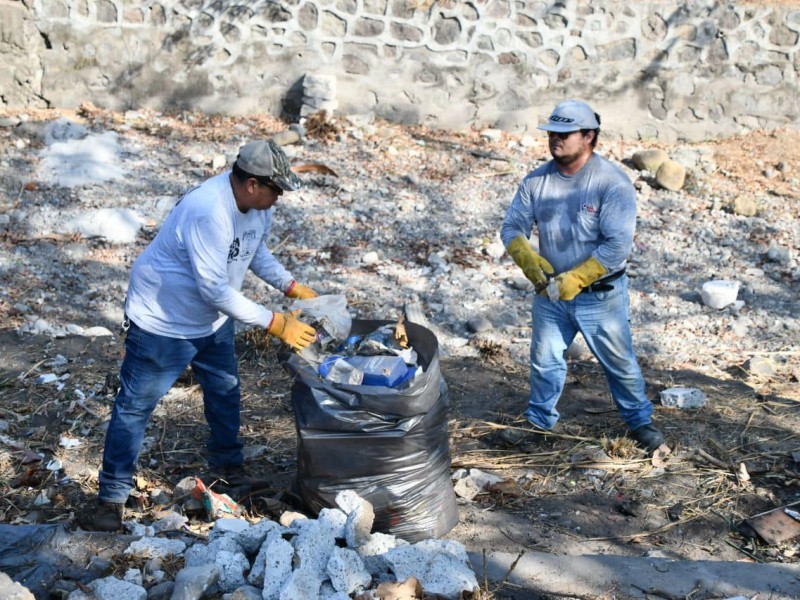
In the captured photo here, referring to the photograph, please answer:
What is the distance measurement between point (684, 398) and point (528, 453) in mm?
1094

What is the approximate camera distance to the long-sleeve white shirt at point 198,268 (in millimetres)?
3693

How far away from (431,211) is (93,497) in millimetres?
4722

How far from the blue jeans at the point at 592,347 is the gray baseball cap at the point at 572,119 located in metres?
0.80

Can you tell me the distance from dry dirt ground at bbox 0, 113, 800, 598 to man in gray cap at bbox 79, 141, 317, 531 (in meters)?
0.48

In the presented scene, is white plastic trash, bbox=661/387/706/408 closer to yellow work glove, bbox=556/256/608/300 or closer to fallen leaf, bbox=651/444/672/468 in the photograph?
fallen leaf, bbox=651/444/672/468

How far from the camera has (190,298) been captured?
153 inches

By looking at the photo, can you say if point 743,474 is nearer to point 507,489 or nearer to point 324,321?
point 507,489

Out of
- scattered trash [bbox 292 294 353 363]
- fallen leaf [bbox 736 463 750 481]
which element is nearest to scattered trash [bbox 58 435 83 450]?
scattered trash [bbox 292 294 353 363]

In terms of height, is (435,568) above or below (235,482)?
above

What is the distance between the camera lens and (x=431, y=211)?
27.5 ft

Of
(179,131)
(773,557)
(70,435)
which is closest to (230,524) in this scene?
(70,435)

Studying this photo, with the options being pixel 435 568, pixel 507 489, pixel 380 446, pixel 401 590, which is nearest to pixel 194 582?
pixel 401 590

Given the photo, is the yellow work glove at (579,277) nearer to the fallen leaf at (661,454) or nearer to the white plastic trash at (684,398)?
the fallen leaf at (661,454)

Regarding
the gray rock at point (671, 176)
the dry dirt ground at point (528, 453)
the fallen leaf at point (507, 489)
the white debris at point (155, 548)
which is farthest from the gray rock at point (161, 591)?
the gray rock at point (671, 176)
